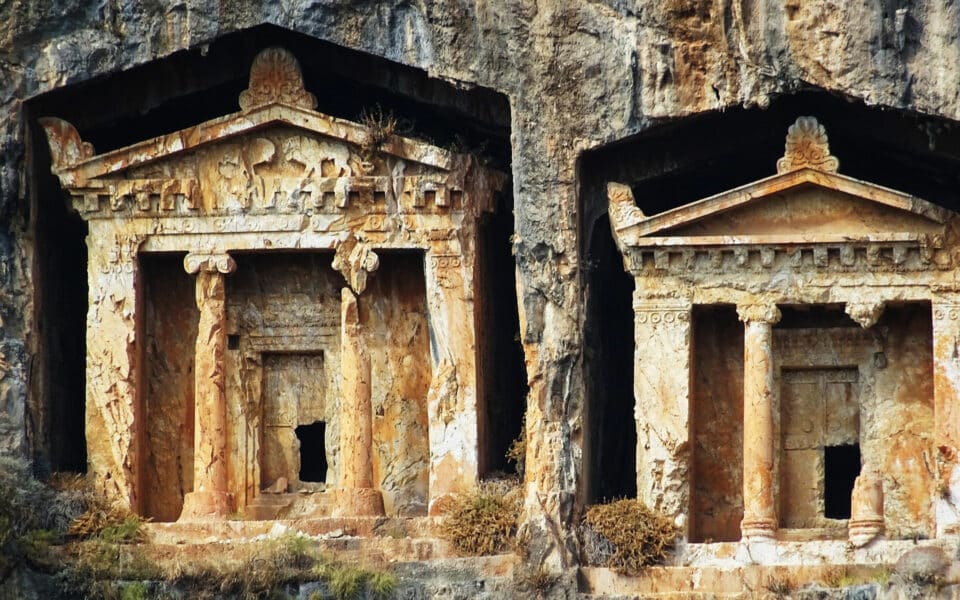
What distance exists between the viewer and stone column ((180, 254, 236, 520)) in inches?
1484

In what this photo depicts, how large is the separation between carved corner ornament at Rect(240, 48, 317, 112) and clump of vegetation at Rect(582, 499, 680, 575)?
540cm

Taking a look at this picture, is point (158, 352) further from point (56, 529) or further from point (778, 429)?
point (778, 429)

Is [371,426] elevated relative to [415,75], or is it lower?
lower

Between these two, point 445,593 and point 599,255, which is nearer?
point 445,593

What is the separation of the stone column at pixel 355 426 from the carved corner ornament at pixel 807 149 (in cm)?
482

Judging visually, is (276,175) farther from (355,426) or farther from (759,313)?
(759,313)

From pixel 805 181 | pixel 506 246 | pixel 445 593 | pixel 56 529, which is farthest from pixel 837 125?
pixel 56 529

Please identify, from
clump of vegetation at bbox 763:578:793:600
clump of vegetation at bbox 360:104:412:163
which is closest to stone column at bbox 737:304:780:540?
clump of vegetation at bbox 763:578:793:600

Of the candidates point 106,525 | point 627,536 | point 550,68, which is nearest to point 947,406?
point 627,536

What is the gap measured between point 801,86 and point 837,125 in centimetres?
153

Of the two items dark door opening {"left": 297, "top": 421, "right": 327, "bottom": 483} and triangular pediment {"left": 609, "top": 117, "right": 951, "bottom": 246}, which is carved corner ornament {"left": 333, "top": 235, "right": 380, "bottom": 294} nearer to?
dark door opening {"left": 297, "top": 421, "right": 327, "bottom": 483}

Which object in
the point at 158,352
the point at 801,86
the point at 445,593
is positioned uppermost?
the point at 801,86

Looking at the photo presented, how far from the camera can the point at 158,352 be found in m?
38.6

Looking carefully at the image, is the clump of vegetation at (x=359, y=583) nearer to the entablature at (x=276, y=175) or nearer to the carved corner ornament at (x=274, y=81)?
the entablature at (x=276, y=175)
